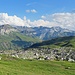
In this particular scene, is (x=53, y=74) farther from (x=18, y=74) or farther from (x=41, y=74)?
(x=18, y=74)

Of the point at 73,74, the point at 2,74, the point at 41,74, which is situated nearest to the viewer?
the point at 2,74

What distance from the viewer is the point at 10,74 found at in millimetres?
56156

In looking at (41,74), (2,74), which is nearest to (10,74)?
(2,74)

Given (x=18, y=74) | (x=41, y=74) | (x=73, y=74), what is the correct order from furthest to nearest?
(x=73, y=74) < (x=41, y=74) < (x=18, y=74)

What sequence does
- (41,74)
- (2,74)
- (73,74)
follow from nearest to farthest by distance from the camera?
(2,74) → (41,74) → (73,74)

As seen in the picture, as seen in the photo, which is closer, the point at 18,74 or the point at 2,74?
the point at 2,74

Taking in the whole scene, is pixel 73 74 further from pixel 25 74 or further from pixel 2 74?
pixel 2 74

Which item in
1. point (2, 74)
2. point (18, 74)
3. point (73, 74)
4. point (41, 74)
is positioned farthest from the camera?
point (73, 74)

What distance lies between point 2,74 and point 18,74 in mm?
6975

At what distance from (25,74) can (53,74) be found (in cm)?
1361

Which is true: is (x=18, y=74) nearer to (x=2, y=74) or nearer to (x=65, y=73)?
(x=2, y=74)

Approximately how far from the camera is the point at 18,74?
5931 cm

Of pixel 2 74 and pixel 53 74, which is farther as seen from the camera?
pixel 53 74

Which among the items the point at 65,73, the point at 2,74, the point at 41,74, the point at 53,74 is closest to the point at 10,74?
the point at 2,74
